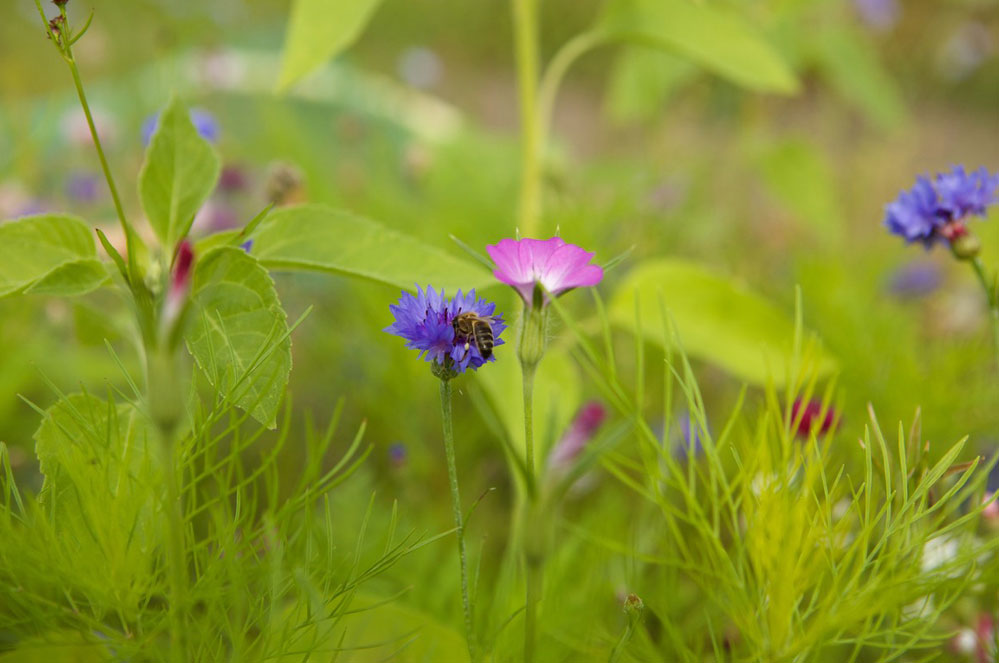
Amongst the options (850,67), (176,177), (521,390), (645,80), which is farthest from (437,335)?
(850,67)

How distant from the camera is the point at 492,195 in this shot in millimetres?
1110

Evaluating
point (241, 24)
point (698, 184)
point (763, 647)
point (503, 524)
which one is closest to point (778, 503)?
point (763, 647)

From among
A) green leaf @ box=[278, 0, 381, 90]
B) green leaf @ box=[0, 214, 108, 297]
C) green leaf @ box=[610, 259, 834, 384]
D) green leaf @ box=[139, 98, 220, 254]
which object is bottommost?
green leaf @ box=[0, 214, 108, 297]

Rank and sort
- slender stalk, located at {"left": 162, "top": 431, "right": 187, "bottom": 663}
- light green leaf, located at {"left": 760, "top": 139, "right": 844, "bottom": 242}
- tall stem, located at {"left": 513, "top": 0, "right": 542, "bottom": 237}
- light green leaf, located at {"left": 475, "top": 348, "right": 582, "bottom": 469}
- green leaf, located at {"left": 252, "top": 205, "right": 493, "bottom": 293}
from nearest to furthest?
slender stalk, located at {"left": 162, "top": 431, "right": 187, "bottom": 663} → green leaf, located at {"left": 252, "top": 205, "right": 493, "bottom": 293} → light green leaf, located at {"left": 475, "top": 348, "right": 582, "bottom": 469} → tall stem, located at {"left": 513, "top": 0, "right": 542, "bottom": 237} → light green leaf, located at {"left": 760, "top": 139, "right": 844, "bottom": 242}

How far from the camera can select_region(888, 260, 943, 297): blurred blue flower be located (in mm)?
957

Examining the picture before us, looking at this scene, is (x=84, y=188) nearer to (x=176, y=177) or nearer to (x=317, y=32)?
(x=317, y=32)

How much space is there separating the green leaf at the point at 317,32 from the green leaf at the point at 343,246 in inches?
4.8

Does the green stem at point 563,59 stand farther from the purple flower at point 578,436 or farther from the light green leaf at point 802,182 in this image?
the light green leaf at point 802,182

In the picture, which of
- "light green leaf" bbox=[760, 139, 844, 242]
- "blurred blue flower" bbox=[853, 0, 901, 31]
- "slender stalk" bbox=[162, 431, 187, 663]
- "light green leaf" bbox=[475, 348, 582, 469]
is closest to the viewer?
"slender stalk" bbox=[162, 431, 187, 663]

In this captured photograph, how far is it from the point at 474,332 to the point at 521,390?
224mm

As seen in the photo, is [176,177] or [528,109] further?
[528,109]

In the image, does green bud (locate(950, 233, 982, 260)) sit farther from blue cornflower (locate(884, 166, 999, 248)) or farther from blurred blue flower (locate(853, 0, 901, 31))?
blurred blue flower (locate(853, 0, 901, 31))

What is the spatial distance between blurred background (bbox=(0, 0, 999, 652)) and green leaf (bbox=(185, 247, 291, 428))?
0.12 ft

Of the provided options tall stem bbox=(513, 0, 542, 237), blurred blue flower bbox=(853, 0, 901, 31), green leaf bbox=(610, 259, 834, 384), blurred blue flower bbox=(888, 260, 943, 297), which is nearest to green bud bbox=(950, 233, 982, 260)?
green leaf bbox=(610, 259, 834, 384)
